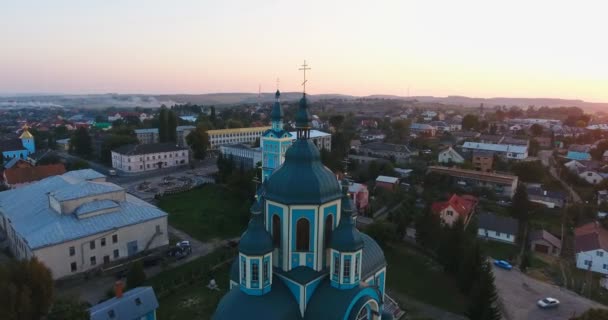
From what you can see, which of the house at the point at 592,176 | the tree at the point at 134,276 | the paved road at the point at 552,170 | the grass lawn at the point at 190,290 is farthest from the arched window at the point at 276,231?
the house at the point at 592,176

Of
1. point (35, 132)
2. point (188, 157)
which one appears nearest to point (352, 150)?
point (188, 157)

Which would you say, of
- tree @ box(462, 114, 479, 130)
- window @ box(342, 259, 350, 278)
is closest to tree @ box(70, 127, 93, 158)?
window @ box(342, 259, 350, 278)

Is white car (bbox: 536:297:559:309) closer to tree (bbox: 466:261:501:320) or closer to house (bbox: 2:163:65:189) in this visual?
tree (bbox: 466:261:501:320)

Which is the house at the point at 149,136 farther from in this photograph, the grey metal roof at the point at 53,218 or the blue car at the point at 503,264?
the blue car at the point at 503,264

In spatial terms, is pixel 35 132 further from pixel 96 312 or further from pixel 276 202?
pixel 276 202

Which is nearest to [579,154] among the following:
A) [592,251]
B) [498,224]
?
[498,224]

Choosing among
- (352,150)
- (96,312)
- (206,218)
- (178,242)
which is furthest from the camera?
(352,150)

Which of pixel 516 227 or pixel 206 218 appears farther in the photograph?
pixel 206 218
